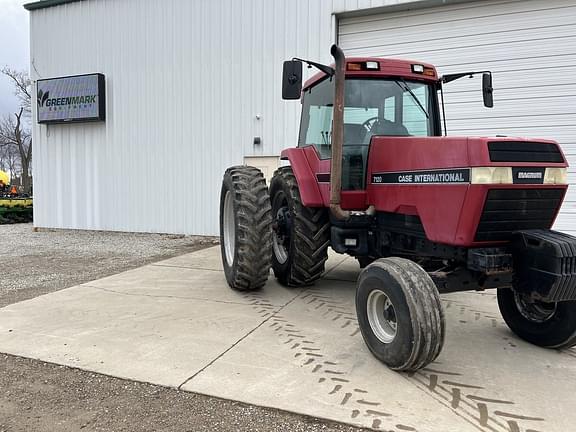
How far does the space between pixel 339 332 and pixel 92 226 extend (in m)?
10.0

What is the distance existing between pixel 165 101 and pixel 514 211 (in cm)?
957

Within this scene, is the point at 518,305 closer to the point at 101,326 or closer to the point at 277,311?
the point at 277,311

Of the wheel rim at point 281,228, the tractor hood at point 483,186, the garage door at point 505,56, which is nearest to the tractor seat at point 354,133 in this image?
the tractor hood at point 483,186

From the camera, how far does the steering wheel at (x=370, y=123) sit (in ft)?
14.8

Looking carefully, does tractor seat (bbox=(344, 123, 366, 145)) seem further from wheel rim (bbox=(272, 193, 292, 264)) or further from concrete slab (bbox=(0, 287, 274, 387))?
concrete slab (bbox=(0, 287, 274, 387))

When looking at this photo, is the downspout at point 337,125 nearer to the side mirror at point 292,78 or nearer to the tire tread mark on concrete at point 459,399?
the side mirror at point 292,78

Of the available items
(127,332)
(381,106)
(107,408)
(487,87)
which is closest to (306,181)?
(381,106)

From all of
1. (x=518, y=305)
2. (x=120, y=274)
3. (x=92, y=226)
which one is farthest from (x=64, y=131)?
(x=518, y=305)

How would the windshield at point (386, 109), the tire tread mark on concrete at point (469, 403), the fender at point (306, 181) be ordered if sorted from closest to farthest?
the tire tread mark on concrete at point (469, 403) < the windshield at point (386, 109) < the fender at point (306, 181)

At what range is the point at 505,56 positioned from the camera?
862cm

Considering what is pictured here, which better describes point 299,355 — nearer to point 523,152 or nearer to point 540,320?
point 540,320

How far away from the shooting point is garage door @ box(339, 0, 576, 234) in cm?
823

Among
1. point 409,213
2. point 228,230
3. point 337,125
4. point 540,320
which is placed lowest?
point 540,320

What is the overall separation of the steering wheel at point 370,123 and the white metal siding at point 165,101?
5.59 m
